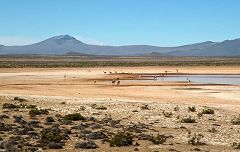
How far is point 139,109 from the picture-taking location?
3016cm

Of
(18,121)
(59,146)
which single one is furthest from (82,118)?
(59,146)

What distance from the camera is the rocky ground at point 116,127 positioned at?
18375 millimetres

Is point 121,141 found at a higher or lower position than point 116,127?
higher

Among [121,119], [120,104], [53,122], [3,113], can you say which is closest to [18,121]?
[53,122]

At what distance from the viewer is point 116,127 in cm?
2314

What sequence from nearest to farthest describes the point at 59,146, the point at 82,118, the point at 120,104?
the point at 59,146 → the point at 82,118 → the point at 120,104

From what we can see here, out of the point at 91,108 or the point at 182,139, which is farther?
the point at 91,108

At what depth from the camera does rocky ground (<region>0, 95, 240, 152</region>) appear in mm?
18375

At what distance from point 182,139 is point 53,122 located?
7541 millimetres

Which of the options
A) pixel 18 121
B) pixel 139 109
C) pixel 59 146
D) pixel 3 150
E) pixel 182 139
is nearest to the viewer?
pixel 3 150

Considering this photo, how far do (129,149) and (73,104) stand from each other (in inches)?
607

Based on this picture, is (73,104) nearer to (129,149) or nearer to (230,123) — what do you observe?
(230,123)

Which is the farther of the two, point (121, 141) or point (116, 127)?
point (116, 127)

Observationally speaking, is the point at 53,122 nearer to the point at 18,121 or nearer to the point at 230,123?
the point at 18,121
